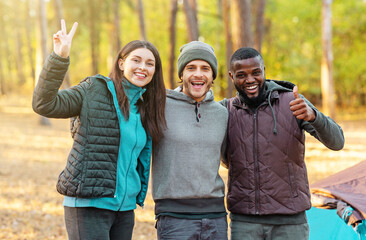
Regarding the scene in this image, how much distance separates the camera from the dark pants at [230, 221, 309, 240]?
2.98m

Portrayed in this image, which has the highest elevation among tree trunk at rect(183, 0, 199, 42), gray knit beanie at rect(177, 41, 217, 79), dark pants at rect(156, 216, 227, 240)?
tree trunk at rect(183, 0, 199, 42)

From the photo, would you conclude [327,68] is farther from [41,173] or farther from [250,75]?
[250,75]

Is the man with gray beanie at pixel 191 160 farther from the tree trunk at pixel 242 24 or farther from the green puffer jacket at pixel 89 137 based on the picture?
the tree trunk at pixel 242 24

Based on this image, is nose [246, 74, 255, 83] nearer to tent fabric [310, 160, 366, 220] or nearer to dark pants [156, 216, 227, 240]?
dark pants [156, 216, 227, 240]

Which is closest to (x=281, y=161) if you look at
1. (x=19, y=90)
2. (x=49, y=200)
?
(x=49, y=200)

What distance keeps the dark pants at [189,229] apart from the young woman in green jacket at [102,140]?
27 centimetres

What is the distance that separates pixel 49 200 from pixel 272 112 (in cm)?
555

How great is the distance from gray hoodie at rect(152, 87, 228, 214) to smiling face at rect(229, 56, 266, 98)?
352 mm

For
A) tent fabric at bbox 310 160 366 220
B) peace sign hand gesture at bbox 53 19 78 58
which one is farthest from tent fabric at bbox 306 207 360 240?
peace sign hand gesture at bbox 53 19 78 58

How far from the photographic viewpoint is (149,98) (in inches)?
124

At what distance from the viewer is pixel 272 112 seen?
3.06 m

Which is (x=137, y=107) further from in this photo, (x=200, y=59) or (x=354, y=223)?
(x=354, y=223)

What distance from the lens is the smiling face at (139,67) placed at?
3.03m

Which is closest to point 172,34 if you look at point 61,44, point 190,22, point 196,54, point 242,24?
point 190,22
